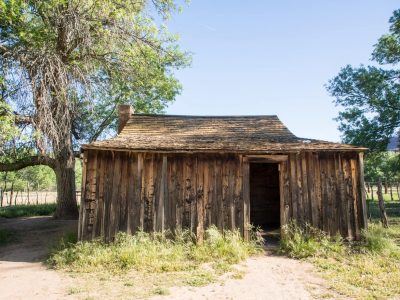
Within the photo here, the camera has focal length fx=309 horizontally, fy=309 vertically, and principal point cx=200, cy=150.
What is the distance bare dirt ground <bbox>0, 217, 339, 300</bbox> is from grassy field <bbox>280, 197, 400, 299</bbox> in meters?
0.41

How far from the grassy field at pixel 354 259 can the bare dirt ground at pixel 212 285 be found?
413 millimetres

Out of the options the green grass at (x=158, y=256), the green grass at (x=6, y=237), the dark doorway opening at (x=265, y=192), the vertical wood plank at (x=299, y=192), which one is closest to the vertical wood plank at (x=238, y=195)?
the green grass at (x=158, y=256)

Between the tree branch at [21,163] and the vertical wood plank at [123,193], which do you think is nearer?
the vertical wood plank at [123,193]

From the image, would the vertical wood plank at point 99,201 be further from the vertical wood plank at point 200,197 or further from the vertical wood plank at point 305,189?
the vertical wood plank at point 305,189

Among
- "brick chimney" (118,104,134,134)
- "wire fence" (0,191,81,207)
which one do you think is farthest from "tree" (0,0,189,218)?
"wire fence" (0,191,81,207)

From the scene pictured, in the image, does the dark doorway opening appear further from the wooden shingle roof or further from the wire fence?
the wire fence

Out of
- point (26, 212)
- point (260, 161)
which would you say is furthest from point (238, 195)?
point (26, 212)

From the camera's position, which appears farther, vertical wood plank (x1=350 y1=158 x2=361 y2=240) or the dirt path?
vertical wood plank (x1=350 y1=158 x2=361 y2=240)

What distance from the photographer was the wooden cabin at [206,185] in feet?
30.3

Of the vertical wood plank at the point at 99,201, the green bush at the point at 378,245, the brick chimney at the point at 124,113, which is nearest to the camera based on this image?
the green bush at the point at 378,245

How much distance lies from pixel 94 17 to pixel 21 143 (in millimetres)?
5348

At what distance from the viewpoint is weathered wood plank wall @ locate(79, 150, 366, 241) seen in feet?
30.4

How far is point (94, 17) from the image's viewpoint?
11680mm

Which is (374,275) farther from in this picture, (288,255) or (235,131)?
(235,131)
